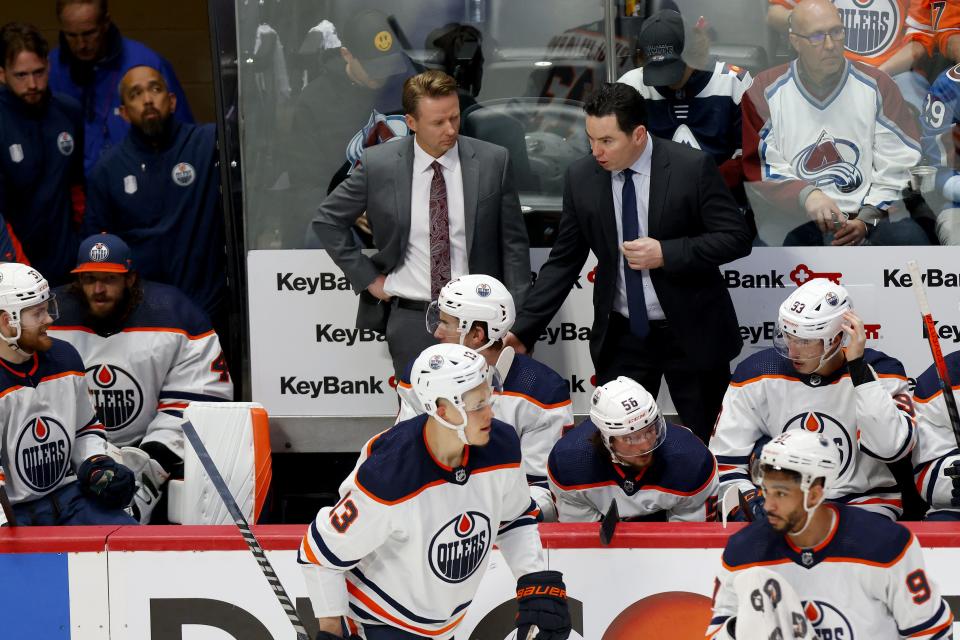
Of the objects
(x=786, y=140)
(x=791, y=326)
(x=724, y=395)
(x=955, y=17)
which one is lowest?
(x=724, y=395)

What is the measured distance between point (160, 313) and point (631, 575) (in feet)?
7.70

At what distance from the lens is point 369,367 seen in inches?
219

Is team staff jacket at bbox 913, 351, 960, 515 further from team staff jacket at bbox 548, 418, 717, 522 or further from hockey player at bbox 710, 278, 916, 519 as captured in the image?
team staff jacket at bbox 548, 418, 717, 522

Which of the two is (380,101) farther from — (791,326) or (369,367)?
(791,326)

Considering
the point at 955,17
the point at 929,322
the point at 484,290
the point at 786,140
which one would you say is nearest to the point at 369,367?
the point at 484,290

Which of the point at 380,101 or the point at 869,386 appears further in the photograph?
the point at 380,101

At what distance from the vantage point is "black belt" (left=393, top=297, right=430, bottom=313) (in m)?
5.05

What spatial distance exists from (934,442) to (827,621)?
136cm

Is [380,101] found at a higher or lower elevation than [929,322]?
higher

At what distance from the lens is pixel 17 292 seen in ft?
14.8

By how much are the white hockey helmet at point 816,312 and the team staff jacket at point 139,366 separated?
7.45 ft

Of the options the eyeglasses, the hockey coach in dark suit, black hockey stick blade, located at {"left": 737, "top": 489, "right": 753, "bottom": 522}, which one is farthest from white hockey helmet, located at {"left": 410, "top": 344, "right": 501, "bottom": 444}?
the eyeglasses

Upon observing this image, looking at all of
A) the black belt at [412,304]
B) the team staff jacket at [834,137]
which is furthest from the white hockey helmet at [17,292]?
the team staff jacket at [834,137]

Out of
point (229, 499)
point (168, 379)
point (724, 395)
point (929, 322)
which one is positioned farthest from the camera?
point (168, 379)
